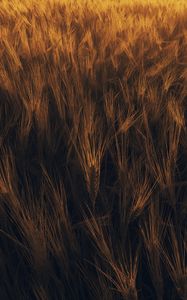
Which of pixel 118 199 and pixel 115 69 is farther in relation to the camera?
pixel 115 69

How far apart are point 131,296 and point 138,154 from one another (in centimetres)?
39

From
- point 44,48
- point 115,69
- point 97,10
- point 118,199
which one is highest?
point 97,10

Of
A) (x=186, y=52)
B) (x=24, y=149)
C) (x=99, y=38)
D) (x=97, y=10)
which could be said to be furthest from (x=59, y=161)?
(x=97, y=10)

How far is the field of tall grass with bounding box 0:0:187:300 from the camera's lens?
62 cm

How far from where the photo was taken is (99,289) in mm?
A: 595

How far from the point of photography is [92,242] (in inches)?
25.7

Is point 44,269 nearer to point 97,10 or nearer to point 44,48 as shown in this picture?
point 44,48

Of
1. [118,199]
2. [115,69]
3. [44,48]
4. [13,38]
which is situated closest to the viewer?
[118,199]

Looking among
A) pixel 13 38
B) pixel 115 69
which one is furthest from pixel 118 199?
pixel 13 38

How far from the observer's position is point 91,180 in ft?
2.46

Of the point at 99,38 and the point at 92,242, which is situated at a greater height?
the point at 99,38

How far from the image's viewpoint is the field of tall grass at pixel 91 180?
62 centimetres

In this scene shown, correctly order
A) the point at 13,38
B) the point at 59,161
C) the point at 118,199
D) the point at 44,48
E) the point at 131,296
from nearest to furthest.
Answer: the point at 131,296 < the point at 118,199 < the point at 59,161 < the point at 44,48 < the point at 13,38

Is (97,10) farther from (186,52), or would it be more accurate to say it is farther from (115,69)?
(115,69)
